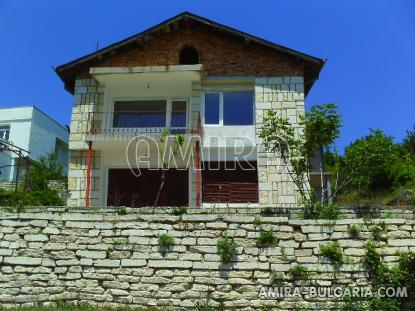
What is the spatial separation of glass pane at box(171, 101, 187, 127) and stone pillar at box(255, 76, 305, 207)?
8.81 feet

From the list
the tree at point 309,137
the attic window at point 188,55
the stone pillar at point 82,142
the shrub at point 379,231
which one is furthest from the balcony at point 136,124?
the shrub at point 379,231

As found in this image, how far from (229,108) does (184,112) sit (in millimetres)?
1664

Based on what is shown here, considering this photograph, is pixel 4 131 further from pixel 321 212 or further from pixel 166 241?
pixel 321 212

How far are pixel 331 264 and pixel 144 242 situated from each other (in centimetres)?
394

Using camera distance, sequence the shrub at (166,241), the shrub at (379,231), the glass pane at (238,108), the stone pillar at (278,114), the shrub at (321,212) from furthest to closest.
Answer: the glass pane at (238,108)
the stone pillar at (278,114)
the shrub at (321,212)
the shrub at (166,241)
the shrub at (379,231)

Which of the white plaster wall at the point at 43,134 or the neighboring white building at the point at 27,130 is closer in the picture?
the neighboring white building at the point at 27,130

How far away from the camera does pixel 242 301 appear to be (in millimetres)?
8828

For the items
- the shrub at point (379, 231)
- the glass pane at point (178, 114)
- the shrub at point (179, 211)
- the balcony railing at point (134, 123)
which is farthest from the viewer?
the glass pane at point (178, 114)

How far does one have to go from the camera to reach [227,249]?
9180 mm

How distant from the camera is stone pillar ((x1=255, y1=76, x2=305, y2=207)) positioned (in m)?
14.7

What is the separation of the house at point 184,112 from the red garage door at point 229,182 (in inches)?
1.4

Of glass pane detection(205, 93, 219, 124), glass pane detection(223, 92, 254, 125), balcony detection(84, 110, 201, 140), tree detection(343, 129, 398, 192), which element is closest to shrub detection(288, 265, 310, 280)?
tree detection(343, 129, 398, 192)

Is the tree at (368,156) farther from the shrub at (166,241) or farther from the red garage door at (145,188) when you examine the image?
the red garage door at (145,188)

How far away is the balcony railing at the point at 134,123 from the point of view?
51.2ft
